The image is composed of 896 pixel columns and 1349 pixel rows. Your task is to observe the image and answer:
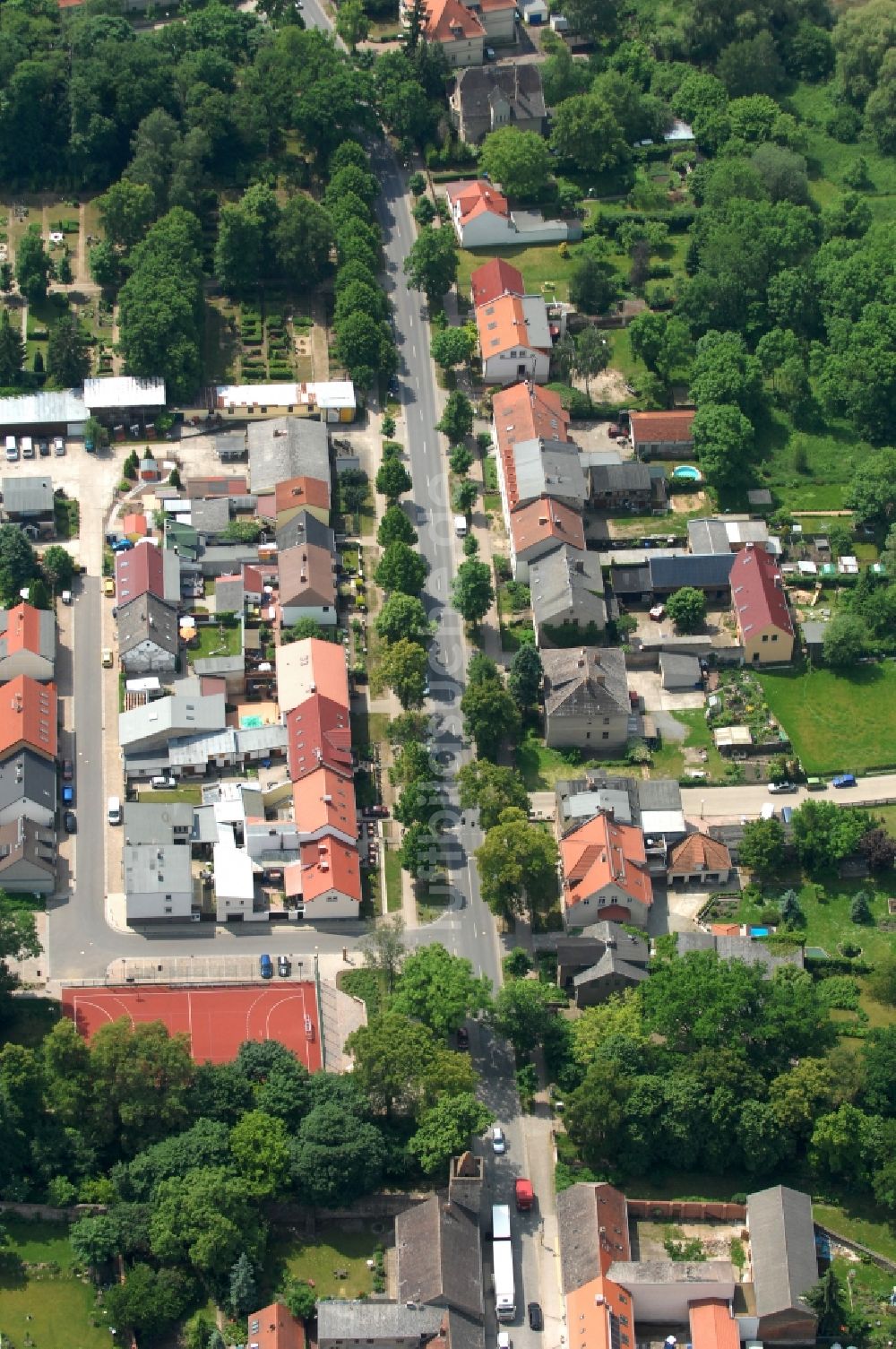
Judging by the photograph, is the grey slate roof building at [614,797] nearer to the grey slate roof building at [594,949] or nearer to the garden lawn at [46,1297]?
the grey slate roof building at [594,949]

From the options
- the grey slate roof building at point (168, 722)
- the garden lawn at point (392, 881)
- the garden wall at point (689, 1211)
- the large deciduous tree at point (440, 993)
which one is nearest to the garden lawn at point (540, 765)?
the garden lawn at point (392, 881)

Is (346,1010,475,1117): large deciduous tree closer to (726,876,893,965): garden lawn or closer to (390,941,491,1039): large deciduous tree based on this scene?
(390,941,491,1039): large deciduous tree

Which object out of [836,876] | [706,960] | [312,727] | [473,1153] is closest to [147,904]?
[312,727]

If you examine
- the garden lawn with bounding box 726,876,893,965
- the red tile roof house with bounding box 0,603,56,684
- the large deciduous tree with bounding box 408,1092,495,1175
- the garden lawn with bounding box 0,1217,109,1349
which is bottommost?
the garden lawn with bounding box 0,1217,109,1349

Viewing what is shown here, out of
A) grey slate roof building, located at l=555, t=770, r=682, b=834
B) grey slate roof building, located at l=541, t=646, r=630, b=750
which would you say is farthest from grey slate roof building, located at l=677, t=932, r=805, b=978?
grey slate roof building, located at l=541, t=646, r=630, b=750

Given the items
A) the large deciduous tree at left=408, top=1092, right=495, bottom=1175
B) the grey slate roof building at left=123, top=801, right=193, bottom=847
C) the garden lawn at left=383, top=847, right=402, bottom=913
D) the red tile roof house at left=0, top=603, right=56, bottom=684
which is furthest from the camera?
the red tile roof house at left=0, top=603, right=56, bottom=684
